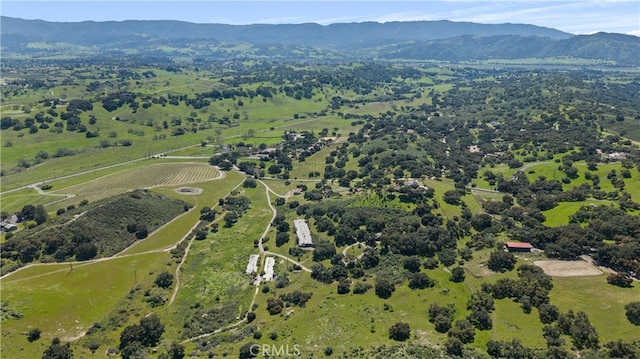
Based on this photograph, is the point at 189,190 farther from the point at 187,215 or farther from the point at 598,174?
the point at 598,174

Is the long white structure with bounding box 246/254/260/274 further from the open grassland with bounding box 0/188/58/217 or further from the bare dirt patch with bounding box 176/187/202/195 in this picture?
the open grassland with bounding box 0/188/58/217

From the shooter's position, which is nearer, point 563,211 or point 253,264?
point 253,264

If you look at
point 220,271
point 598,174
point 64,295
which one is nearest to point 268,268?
point 220,271

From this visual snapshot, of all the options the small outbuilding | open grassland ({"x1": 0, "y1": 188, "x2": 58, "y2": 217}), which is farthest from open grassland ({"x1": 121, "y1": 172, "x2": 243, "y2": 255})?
the small outbuilding

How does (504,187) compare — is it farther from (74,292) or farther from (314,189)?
(74,292)

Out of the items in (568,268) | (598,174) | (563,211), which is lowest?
(568,268)

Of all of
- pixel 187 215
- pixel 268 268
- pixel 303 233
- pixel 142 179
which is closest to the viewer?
pixel 268 268
